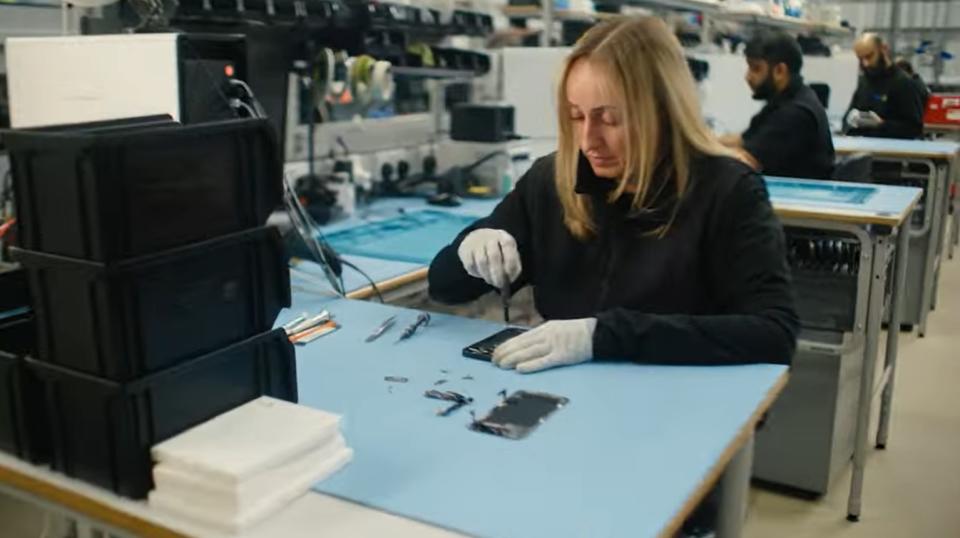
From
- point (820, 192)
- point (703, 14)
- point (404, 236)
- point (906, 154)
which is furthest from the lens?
point (703, 14)

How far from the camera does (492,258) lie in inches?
65.4

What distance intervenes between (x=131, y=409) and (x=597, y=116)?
0.94m

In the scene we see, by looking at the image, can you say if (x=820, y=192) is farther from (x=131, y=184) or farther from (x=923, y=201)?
(x=131, y=184)

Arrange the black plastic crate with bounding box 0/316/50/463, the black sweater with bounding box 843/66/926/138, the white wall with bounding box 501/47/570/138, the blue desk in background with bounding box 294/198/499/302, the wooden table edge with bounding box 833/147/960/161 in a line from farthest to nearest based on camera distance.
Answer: the black sweater with bounding box 843/66/926/138 → the wooden table edge with bounding box 833/147/960/161 → the white wall with bounding box 501/47/570/138 → the blue desk in background with bounding box 294/198/499/302 → the black plastic crate with bounding box 0/316/50/463

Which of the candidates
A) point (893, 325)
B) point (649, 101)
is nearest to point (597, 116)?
point (649, 101)

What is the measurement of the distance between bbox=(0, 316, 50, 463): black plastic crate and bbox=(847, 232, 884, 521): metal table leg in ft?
6.61

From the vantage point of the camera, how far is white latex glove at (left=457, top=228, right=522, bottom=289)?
1667 mm

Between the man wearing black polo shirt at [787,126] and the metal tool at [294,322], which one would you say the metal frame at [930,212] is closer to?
the man wearing black polo shirt at [787,126]

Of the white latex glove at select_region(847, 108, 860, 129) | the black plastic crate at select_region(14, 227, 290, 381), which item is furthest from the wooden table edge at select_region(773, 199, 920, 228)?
the white latex glove at select_region(847, 108, 860, 129)

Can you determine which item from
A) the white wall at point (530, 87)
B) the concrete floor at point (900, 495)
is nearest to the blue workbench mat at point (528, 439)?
the concrete floor at point (900, 495)

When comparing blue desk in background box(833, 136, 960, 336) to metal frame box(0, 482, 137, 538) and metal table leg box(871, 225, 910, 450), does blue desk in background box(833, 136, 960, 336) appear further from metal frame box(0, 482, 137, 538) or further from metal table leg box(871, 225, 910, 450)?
metal frame box(0, 482, 137, 538)

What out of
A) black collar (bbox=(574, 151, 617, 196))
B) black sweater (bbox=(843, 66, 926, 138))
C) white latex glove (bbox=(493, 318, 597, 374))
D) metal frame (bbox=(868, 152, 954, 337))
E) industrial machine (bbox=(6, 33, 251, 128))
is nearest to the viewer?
white latex glove (bbox=(493, 318, 597, 374))

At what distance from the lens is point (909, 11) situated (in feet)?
33.5


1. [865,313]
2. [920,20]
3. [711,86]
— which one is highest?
[920,20]
